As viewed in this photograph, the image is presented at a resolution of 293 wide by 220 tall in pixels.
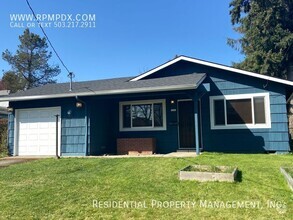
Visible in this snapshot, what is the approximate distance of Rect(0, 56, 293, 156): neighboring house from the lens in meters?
9.37

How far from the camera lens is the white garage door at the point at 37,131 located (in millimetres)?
10461

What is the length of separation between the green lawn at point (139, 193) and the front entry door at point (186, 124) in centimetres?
350

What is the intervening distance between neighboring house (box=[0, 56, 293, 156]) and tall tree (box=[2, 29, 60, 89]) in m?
24.2

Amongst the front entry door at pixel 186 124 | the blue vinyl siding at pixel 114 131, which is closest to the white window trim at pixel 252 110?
the front entry door at pixel 186 124

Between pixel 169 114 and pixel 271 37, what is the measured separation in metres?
10.3

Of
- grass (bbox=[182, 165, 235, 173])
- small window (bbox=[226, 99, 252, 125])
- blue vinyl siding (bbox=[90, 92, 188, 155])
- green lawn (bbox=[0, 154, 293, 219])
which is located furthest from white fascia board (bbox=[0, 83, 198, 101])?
grass (bbox=[182, 165, 235, 173])

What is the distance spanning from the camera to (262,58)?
16672 millimetres

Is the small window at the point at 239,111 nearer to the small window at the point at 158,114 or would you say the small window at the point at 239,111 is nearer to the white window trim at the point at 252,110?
the white window trim at the point at 252,110

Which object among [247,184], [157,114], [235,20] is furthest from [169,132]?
[235,20]

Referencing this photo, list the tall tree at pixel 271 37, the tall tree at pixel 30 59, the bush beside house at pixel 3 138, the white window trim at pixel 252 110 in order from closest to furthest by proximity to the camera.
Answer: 1. the white window trim at pixel 252 110
2. the bush beside house at pixel 3 138
3. the tall tree at pixel 271 37
4. the tall tree at pixel 30 59

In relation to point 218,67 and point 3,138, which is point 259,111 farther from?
point 3,138

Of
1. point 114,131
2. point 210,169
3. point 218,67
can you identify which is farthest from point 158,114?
point 210,169

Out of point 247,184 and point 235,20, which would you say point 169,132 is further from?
point 235,20

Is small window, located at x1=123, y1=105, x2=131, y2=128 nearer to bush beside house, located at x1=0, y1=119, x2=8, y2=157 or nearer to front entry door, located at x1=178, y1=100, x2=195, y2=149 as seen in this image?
front entry door, located at x1=178, y1=100, x2=195, y2=149
